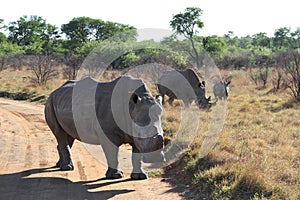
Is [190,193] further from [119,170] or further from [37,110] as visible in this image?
[37,110]

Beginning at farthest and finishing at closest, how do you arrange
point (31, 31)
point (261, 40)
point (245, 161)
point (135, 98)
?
1. point (261, 40)
2. point (31, 31)
3. point (245, 161)
4. point (135, 98)

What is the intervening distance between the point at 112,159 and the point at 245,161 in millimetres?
2376

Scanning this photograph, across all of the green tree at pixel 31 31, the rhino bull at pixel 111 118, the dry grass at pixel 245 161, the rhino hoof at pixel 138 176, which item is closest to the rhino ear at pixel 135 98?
the rhino bull at pixel 111 118

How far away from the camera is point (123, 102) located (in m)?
7.27

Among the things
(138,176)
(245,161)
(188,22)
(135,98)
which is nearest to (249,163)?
(245,161)

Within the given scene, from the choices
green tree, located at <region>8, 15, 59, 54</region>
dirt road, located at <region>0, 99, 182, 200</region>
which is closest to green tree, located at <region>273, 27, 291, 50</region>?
green tree, located at <region>8, 15, 59, 54</region>

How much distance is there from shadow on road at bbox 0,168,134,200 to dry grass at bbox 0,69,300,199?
1334 mm

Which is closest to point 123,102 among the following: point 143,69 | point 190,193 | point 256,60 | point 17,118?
point 190,193

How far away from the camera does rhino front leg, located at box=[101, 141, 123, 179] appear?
7.45 metres

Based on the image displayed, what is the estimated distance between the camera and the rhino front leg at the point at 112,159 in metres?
7.45

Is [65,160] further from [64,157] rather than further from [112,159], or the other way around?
[112,159]

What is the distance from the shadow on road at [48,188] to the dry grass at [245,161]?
1334mm

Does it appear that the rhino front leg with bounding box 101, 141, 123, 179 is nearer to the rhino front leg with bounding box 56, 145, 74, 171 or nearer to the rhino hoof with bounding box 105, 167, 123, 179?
the rhino hoof with bounding box 105, 167, 123, 179

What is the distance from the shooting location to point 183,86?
18.3 meters
